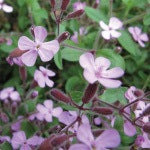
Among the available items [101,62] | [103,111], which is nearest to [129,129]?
[103,111]

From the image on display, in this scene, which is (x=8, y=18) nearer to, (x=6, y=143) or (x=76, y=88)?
(x=76, y=88)

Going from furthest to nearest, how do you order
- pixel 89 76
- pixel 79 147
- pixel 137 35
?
1. pixel 137 35
2. pixel 89 76
3. pixel 79 147

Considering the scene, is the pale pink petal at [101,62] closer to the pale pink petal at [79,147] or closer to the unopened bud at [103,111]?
the unopened bud at [103,111]

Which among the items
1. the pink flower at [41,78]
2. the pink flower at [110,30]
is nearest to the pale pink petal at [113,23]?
the pink flower at [110,30]

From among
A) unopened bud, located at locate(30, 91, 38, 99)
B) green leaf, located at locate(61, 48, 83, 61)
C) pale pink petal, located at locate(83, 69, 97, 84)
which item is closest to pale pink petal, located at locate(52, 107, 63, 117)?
unopened bud, located at locate(30, 91, 38, 99)

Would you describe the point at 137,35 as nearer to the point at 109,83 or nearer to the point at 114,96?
the point at 114,96

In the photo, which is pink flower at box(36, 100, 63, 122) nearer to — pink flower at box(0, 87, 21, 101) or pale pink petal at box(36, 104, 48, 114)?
pale pink petal at box(36, 104, 48, 114)

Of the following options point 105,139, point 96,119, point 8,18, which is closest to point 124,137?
point 96,119

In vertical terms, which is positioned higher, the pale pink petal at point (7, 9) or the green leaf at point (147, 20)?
the pale pink petal at point (7, 9)
